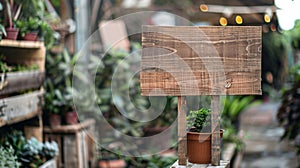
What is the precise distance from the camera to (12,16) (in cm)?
334

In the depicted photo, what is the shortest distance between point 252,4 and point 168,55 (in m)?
2.53

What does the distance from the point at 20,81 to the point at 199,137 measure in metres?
1.73

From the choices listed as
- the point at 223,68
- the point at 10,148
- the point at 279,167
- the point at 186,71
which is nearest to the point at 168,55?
the point at 186,71

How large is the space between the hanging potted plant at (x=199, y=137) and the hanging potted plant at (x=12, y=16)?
159cm

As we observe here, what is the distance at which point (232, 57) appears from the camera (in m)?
2.00

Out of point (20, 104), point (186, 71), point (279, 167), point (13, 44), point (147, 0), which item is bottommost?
point (279, 167)

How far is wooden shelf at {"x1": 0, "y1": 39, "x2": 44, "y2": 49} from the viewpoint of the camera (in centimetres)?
305

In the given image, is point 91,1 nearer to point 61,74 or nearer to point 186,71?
point 61,74

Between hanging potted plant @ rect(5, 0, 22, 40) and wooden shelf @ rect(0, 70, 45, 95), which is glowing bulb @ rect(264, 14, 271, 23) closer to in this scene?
wooden shelf @ rect(0, 70, 45, 95)

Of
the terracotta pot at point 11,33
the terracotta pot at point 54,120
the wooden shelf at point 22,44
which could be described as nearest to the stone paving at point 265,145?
the terracotta pot at point 54,120

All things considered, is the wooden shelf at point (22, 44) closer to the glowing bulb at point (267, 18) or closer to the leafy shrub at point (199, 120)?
the leafy shrub at point (199, 120)

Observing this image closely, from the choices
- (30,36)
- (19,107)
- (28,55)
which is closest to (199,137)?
(19,107)

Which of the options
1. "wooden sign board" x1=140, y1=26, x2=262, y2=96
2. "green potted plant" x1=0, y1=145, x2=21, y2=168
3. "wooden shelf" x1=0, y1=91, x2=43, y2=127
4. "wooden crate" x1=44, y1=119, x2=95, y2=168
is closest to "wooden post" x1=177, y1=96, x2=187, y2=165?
"wooden sign board" x1=140, y1=26, x2=262, y2=96

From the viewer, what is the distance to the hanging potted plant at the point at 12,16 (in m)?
3.15
